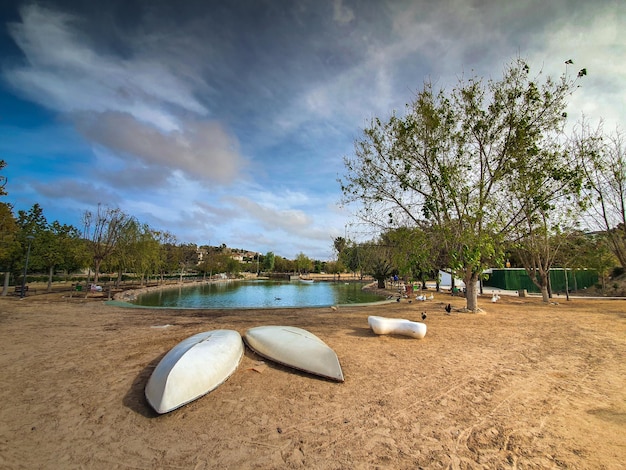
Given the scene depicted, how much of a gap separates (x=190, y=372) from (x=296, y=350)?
1.80 meters

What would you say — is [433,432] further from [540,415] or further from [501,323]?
[501,323]

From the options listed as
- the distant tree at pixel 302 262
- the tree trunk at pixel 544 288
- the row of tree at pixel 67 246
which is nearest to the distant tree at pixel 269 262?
the distant tree at pixel 302 262

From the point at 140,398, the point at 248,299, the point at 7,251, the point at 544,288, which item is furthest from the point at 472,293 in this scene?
the point at 7,251

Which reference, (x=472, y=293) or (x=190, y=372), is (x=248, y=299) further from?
(x=190, y=372)

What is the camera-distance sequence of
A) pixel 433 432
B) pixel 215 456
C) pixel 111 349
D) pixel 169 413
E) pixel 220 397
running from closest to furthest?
pixel 215 456
pixel 433 432
pixel 169 413
pixel 220 397
pixel 111 349

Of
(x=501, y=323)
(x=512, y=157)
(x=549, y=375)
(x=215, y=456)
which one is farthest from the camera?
(x=512, y=157)

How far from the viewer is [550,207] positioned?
40.6 feet

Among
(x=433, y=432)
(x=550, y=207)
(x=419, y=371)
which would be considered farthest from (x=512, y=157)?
(x=433, y=432)

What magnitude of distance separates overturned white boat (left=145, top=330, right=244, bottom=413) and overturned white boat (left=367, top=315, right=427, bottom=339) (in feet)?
11.9

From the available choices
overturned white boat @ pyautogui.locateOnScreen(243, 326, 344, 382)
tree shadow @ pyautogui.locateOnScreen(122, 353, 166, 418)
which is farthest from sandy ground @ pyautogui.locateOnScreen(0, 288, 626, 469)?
overturned white boat @ pyautogui.locateOnScreen(243, 326, 344, 382)

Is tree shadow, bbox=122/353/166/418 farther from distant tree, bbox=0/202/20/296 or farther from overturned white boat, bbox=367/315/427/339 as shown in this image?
distant tree, bbox=0/202/20/296

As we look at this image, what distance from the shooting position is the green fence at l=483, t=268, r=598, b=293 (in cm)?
2650

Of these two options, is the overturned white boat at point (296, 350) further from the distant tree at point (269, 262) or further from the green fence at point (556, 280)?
the distant tree at point (269, 262)

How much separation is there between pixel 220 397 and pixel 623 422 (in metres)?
5.07
